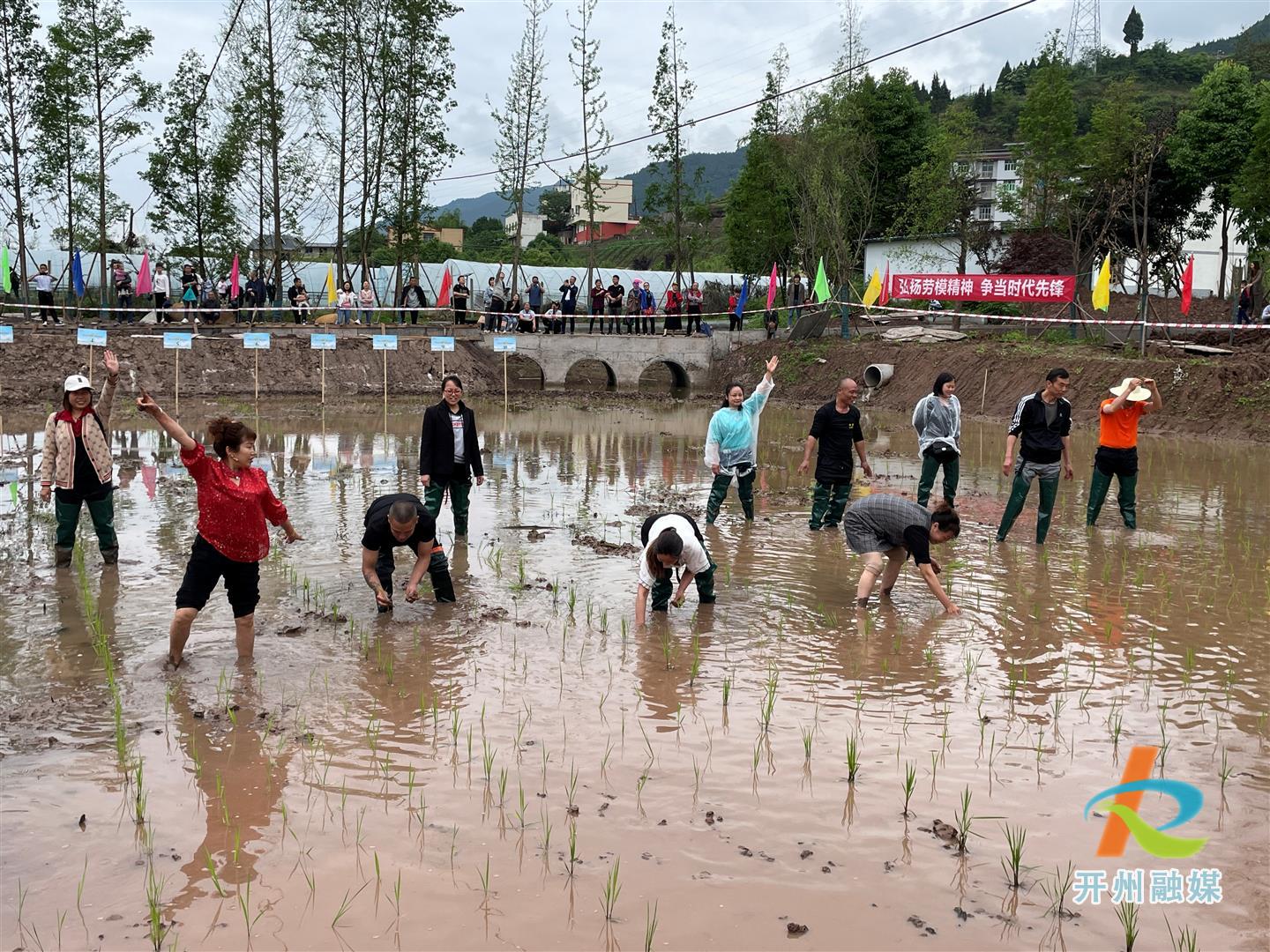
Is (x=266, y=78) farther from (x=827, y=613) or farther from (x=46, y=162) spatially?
(x=827, y=613)

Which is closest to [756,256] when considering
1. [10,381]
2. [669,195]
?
[669,195]

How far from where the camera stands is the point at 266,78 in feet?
110

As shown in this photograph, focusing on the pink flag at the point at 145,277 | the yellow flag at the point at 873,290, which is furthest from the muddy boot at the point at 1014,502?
the pink flag at the point at 145,277

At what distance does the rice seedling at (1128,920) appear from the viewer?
409 centimetres

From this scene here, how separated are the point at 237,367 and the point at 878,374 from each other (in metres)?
17.1

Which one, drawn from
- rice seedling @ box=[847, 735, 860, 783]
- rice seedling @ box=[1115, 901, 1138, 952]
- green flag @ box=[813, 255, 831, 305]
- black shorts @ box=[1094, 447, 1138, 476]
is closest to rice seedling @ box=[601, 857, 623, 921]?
rice seedling @ box=[847, 735, 860, 783]

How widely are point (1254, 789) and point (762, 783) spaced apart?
95.9 inches

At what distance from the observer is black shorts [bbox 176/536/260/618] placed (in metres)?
6.93

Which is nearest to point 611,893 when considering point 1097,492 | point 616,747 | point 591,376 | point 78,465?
point 616,747

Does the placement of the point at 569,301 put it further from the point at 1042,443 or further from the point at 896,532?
the point at 896,532

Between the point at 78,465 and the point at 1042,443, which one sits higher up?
the point at 1042,443

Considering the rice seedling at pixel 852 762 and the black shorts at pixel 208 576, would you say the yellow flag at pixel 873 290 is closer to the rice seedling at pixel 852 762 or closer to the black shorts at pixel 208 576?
the black shorts at pixel 208 576

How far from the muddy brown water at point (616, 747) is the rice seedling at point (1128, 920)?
5 centimetres

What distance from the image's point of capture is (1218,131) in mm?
34094
